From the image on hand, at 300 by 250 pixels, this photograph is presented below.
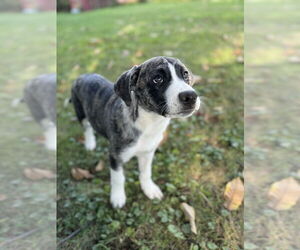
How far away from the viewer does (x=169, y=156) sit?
100 inches

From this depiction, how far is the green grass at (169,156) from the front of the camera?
6.30 feet

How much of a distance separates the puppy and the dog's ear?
50.9 inches

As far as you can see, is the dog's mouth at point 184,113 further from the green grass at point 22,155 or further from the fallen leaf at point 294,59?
the fallen leaf at point 294,59

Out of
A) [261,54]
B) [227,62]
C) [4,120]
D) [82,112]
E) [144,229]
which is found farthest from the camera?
[261,54]

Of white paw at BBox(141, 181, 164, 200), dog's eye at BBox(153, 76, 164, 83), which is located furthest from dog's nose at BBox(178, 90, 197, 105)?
white paw at BBox(141, 181, 164, 200)

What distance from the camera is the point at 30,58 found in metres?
4.33

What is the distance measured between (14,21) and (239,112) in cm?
431

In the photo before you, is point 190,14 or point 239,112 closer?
point 239,112

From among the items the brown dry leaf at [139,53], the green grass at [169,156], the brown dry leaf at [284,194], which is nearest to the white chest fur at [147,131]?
the green grass at [169,156]

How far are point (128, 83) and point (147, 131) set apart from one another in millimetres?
337

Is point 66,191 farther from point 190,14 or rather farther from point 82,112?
point 190,14

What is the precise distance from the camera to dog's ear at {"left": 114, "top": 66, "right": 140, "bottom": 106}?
64.1 inches

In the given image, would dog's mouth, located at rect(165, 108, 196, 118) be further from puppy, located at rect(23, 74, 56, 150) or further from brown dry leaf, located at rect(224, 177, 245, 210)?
puppy, located at rect(23, 74, 56, 150)

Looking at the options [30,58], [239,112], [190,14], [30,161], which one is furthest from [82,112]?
[190,14]
